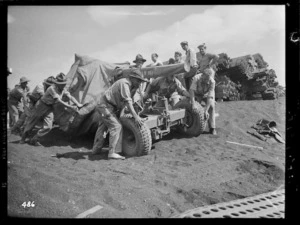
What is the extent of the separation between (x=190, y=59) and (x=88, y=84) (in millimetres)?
1803

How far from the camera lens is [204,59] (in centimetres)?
525

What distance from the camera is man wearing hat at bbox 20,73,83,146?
5.29 m

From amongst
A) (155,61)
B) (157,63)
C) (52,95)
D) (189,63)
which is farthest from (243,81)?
(52,95)

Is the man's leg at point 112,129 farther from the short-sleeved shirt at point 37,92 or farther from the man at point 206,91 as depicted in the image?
the man at point 206,91

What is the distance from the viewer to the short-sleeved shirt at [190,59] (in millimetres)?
4876

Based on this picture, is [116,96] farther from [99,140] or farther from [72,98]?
[72,98]

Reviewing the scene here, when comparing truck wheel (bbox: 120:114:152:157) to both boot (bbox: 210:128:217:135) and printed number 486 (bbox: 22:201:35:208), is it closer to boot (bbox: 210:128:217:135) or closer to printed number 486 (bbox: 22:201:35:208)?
boot (bbox: 210:128:217:135)

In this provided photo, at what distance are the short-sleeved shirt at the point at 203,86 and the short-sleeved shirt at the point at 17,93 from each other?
2.65 m

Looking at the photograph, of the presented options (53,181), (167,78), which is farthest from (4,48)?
(167,78)

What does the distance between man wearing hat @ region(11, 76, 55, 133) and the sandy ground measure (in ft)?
0.89

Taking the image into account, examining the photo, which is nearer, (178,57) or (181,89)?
(178,57)

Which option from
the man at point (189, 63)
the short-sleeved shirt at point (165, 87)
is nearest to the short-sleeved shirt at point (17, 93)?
the short-sleeved shirt at point (165, 87)

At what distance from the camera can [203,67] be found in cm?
552

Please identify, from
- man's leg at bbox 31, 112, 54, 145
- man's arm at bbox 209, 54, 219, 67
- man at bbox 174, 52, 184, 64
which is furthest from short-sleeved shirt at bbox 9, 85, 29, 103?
man's arm at bbox 209, 54, 219, 67
